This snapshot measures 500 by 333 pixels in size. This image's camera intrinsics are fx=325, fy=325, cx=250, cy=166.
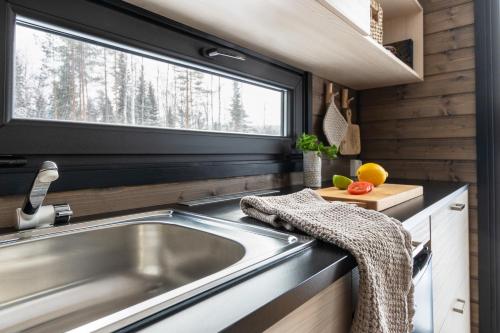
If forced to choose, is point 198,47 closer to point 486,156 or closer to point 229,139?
point 229,139

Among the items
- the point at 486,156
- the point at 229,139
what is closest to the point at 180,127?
the point at 229,139

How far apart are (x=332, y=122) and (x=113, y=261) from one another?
1.30 metres

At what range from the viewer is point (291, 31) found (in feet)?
3.62

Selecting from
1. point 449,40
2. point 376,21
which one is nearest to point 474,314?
point 449,40

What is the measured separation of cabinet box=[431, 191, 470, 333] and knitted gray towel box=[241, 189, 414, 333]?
1.68 ft

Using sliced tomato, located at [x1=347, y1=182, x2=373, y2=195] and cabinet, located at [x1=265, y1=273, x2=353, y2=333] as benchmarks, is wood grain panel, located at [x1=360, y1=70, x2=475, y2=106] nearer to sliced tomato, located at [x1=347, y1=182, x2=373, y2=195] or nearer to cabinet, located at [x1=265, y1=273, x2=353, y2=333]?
sliced tomato, located at [x1=347, y1=182, x2=373, y2=195]

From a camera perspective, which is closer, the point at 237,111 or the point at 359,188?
the point at 359,188

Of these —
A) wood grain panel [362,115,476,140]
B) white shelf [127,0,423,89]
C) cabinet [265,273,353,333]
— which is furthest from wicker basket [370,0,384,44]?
cabinet [265,273,353,333]

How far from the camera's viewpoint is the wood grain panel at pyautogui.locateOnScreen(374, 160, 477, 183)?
1.71 m

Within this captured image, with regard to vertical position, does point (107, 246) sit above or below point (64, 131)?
below

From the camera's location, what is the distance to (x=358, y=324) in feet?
1.79

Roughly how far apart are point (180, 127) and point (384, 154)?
140 centimetres

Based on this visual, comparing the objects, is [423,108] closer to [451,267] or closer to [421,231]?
[451,267]

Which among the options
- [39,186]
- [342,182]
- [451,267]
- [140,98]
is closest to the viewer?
[39,186]
